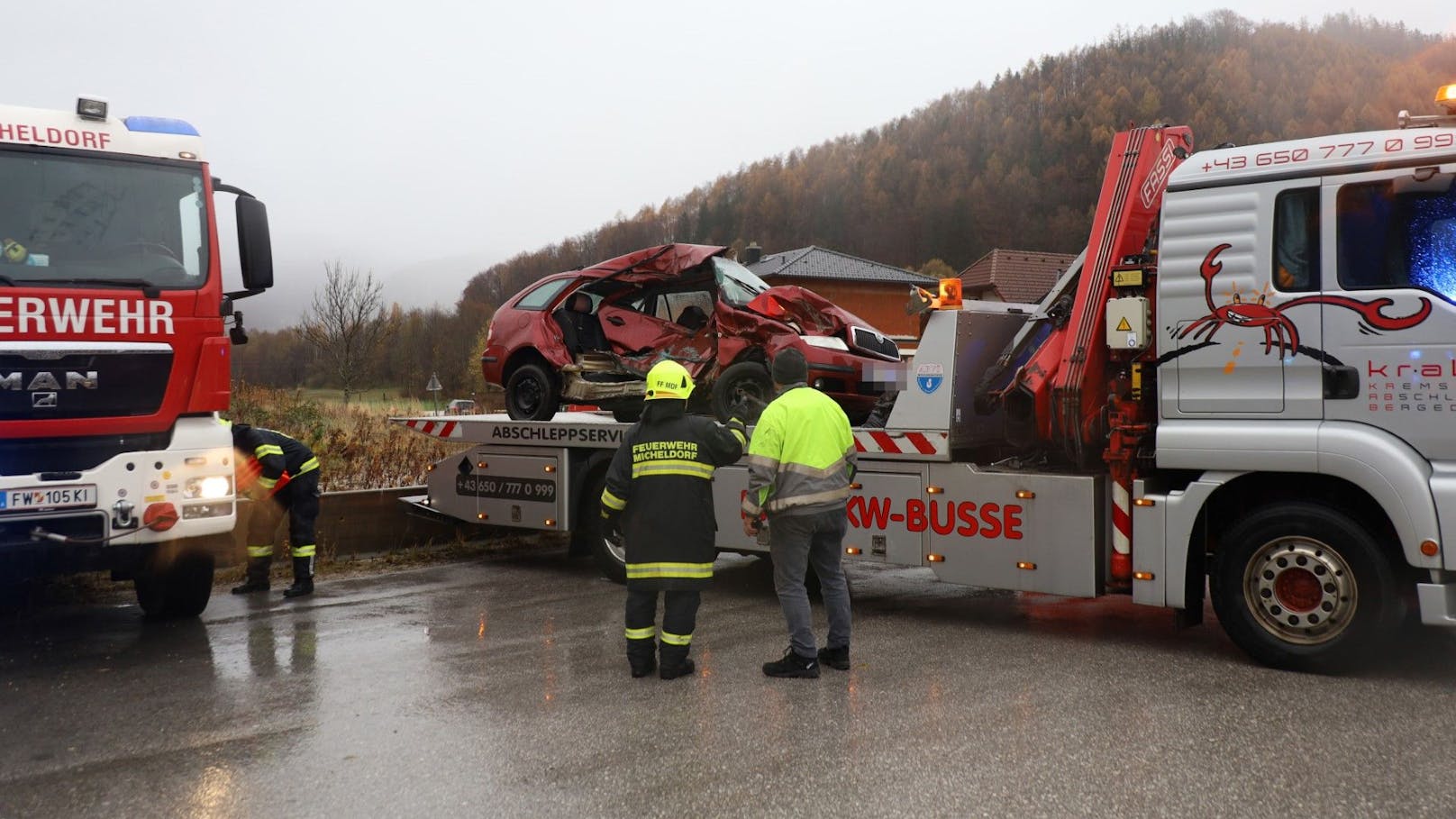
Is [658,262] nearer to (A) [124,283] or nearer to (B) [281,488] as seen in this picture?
(B) [281,488]

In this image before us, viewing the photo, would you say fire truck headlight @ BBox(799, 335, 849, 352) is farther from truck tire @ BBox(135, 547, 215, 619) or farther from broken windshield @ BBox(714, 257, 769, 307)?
truck tire @ BBox(135, 547, 215, 619)

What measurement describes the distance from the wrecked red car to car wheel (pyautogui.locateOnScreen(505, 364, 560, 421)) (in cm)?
1

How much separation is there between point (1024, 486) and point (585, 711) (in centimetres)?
312

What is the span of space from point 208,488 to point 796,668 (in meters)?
3.65

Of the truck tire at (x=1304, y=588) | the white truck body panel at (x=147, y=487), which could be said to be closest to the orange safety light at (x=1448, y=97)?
the truck tire at (x=1304, y=588)

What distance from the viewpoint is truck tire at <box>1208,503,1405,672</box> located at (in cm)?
577

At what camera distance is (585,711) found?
18.0ft

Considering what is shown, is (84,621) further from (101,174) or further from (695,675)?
(695,675)

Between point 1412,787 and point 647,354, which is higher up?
point 647,354

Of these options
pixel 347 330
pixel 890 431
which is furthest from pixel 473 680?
pixel 347 330

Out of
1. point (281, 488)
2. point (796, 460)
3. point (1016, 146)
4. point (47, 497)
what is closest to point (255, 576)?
point (281, 488)

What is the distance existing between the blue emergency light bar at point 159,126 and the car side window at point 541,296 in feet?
12.9

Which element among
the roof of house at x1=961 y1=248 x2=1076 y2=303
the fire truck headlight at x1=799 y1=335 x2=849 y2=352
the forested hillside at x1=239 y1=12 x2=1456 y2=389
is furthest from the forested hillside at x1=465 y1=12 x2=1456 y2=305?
the fire truck headlight at x1=799 y1=335 x2=849 y2=352

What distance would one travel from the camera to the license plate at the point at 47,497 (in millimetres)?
6254
